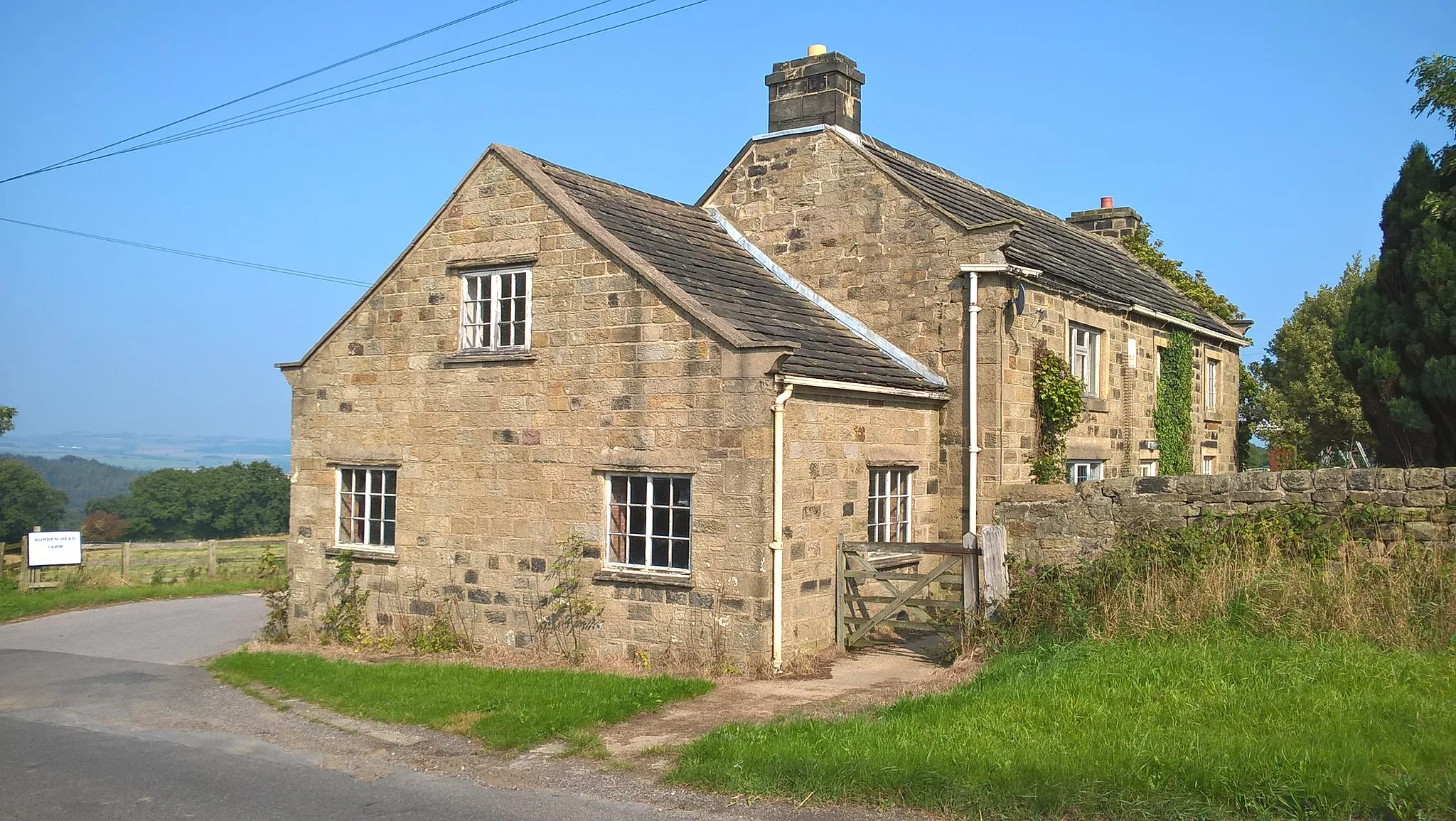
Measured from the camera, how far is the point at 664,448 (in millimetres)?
13758

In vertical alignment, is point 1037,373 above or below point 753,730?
above

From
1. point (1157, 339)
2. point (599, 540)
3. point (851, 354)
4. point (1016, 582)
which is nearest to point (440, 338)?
point (599, 540)

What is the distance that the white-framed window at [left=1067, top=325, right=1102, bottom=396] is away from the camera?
1864 centimetres

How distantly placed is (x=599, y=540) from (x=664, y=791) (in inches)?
236

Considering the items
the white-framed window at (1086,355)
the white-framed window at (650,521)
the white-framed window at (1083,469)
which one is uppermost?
the white-framed window at (1086,355)

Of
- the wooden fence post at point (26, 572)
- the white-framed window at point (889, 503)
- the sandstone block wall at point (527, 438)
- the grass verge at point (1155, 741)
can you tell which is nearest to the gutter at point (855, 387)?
the sandstone block wall at point (527, 438)

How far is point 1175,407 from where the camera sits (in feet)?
69.9

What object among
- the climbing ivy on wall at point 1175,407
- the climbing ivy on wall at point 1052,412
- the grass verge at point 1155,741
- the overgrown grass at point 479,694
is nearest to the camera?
the grass verge at point 1155,741

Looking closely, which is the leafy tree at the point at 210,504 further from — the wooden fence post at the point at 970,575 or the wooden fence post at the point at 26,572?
the wooden fence post at the point at 970,575

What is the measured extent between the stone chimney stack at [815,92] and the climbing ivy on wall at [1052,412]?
5262 millimetres

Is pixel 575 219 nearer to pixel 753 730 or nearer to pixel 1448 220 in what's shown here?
pixel 753 730

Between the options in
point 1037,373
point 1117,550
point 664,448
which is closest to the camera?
point 1117,550

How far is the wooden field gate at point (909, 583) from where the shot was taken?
41.4 ft

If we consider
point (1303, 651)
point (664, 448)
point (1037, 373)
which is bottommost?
point (1303, 651)
